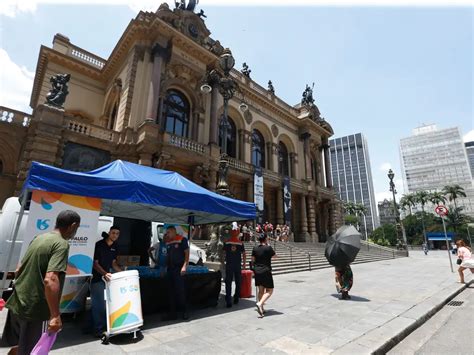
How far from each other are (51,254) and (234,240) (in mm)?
4407

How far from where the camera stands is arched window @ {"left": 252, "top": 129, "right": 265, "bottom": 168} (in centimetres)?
2723

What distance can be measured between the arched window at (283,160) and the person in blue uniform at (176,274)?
2496 centimetres

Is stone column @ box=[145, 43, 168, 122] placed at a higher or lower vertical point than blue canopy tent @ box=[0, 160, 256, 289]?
higher

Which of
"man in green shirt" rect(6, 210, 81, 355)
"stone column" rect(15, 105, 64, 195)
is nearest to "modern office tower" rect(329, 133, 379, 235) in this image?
"stone column" rect(15, 105, 64, 195)

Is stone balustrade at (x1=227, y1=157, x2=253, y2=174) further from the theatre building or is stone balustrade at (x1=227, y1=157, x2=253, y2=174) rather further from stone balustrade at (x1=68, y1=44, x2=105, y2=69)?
stone balustrade at (x1=68, y1=44, x2=105, y2=69)

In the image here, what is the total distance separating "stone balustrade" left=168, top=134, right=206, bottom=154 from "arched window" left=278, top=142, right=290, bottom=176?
517 inches

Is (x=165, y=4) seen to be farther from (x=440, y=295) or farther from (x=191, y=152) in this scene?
(x=440, y=295)

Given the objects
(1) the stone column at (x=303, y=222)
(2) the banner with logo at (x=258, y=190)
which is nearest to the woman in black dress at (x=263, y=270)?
(2) the banner with logo at (x=258, y=190)

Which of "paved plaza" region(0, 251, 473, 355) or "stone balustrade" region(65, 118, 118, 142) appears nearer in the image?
"paved plaza" region(0, 251, 473, 355)

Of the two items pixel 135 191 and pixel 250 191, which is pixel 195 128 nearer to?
pixel 250 191

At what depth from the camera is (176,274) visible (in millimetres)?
→ 5258

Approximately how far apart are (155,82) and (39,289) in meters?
17.2

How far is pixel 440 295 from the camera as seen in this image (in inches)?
296

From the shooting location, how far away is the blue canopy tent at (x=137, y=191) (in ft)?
13.8
